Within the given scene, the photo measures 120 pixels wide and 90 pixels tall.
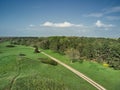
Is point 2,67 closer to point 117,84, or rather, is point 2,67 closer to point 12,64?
point 12,64

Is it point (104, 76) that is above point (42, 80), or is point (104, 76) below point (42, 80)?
below

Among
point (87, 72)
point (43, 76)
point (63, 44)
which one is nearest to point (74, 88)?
point (43, 76)

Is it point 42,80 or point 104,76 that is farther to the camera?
point 104,76

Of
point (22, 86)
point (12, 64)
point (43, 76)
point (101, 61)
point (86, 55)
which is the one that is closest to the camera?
point (22, 86)

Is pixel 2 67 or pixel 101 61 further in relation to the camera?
pixel 101 61

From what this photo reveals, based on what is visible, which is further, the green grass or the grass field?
the green grass

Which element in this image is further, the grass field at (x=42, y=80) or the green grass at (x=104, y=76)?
the green grass at (x=104, y=76)

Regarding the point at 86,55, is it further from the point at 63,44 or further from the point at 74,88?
the point at 74,88

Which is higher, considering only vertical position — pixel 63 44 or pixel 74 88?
pixel 63 44

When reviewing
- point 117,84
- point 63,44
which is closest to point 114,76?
point 117,84

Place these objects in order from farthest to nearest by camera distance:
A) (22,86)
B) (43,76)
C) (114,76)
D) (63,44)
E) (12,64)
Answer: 1. (63,44)
2. (12,64)
3. (114,76)
4. (43,76)
5. (22,86)
